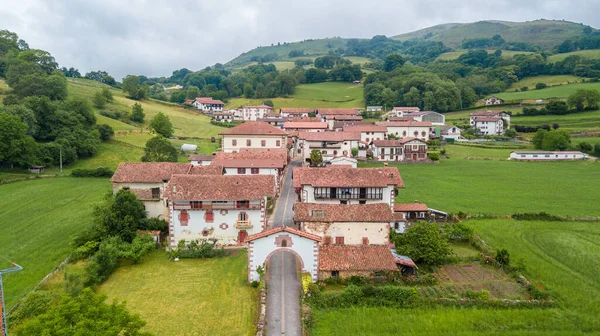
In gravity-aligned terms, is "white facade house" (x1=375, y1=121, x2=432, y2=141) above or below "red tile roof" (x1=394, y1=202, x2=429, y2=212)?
above

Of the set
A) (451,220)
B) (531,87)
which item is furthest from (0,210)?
(531,87)

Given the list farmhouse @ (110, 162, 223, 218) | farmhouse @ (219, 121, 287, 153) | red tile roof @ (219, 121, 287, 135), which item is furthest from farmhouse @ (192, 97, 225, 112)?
farmhouse @ (110, 162, 223, 218)

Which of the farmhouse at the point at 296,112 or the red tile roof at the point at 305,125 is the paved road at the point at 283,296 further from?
the farmhouse at the point at 296,112

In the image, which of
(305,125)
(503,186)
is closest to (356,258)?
(503,186)

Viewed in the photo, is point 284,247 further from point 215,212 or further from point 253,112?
point 253,112

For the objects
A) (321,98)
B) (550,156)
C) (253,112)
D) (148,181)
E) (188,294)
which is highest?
(321,98)

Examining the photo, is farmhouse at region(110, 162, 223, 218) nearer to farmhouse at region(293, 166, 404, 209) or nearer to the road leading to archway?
farmhouse at region(293, 166, 404, 209)
